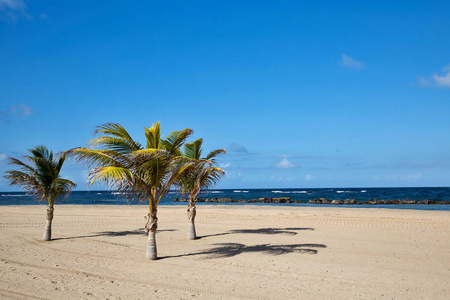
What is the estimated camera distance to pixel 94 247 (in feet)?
39.0

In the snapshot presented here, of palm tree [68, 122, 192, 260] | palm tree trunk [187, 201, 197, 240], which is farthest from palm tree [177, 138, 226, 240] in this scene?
palm tree [68, 122, 192, 260]

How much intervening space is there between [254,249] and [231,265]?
2461mm

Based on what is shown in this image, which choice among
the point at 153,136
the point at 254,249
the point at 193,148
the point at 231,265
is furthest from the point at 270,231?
the point at 153,136

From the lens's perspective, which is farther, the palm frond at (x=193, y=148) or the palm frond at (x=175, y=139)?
the palm frond at (x=193, y=148)

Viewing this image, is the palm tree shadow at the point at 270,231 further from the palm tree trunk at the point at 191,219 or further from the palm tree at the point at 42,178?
the palm tree at the point at 42,178

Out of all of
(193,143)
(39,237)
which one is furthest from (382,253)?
(39,237)

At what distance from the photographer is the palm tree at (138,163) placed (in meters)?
8.97

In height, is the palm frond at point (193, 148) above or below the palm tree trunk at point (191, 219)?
above

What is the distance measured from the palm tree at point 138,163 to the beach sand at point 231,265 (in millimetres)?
1866

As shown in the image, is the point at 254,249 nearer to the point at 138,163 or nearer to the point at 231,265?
the point at 231,265

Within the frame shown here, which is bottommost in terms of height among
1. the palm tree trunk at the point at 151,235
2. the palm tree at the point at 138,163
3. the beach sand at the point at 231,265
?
the beach sand at the point at 231,265

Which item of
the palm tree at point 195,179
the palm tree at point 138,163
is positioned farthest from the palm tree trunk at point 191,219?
the palm tree at point 138,163

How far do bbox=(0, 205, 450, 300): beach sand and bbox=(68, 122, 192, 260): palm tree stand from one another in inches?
73.4

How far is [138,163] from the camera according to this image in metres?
9.47
